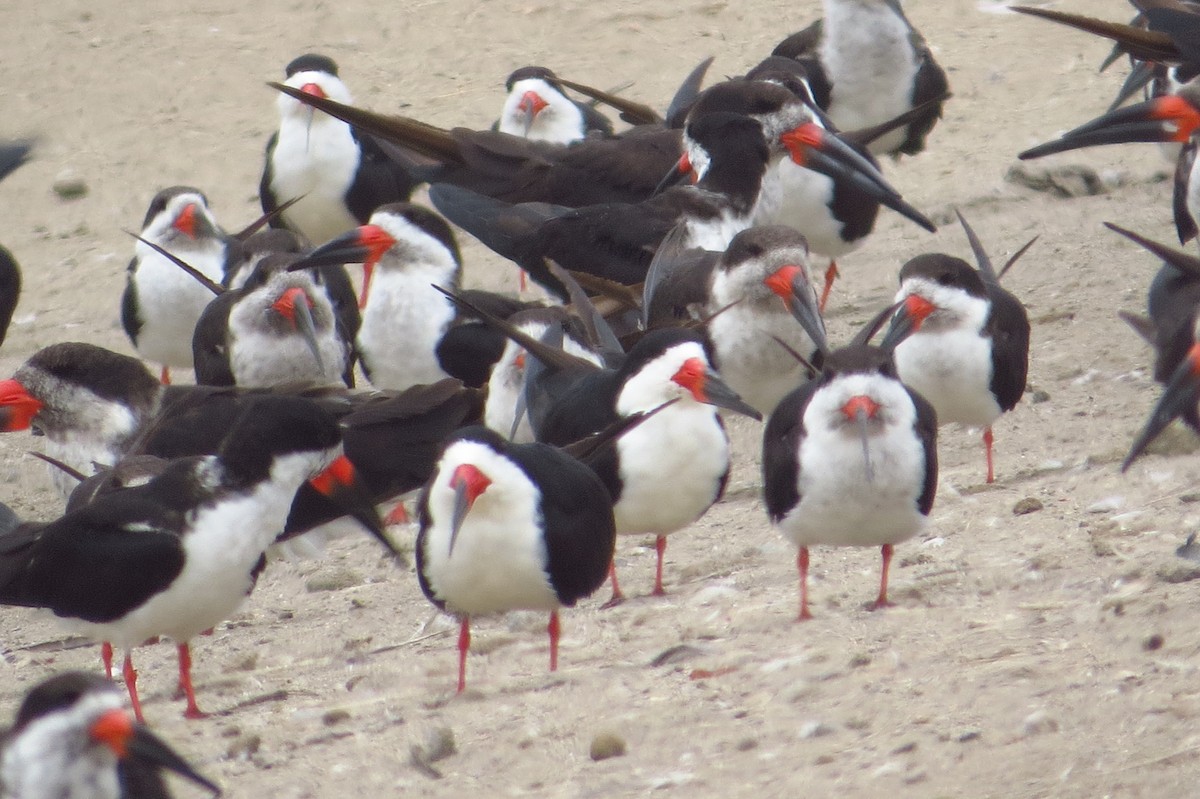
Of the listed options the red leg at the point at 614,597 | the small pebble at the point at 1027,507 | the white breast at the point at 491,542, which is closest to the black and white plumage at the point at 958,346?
the small pebble at the point at 1027,507

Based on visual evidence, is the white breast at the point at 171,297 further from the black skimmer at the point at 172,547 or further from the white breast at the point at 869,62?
the white breast at the point at 869,62

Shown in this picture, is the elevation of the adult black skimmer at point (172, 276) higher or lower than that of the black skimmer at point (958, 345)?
lower

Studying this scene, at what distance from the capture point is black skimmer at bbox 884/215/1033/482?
19.7 feet

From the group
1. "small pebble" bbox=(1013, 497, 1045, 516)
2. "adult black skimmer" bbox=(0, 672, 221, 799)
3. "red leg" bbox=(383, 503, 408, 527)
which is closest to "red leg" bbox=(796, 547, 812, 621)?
"small pebble" bbox=(1013, 497, 1045, 516)

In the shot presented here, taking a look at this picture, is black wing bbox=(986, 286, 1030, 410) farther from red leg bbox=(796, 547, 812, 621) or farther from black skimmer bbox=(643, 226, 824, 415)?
red leg bbox=(796, 547, 812, 621)

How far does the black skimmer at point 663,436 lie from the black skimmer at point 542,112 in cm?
386

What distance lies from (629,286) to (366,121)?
1.24 meters

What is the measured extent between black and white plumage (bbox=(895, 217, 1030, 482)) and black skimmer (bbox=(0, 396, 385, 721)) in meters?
2.05

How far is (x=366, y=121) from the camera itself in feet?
24.3

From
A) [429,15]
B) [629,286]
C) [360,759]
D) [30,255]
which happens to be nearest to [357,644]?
[360,759]

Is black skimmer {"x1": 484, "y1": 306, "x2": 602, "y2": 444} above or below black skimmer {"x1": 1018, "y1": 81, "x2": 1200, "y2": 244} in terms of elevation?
below

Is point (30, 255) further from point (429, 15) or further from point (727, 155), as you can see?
point (727, 155)

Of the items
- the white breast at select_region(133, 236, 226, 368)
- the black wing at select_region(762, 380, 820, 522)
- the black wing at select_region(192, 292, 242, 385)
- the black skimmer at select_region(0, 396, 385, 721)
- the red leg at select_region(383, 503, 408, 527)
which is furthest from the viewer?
the white breast at select_region(133, 236, 226, 368)

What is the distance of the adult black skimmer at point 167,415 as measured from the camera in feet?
19.3
